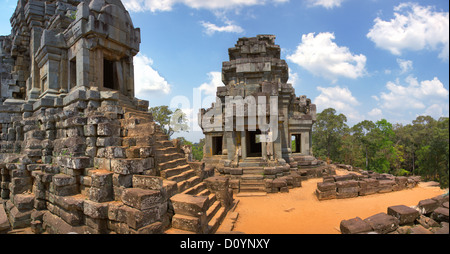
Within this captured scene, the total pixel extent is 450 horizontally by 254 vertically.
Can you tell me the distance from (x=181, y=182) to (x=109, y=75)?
509 cm

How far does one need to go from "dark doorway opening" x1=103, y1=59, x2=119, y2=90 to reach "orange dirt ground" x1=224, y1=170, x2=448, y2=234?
6.26 m

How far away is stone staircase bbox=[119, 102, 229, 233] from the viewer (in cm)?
409

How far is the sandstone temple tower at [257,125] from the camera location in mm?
10070

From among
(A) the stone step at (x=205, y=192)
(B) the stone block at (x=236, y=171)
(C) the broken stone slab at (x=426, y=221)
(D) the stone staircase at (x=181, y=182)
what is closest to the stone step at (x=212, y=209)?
(D) the stone staircase at (x=181, y=182)

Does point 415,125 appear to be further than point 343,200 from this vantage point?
Yes

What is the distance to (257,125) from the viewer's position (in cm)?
1006

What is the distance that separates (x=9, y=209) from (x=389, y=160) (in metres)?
29.2

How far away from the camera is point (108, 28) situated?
6.60 metres

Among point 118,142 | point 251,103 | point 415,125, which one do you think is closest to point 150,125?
point 118,142

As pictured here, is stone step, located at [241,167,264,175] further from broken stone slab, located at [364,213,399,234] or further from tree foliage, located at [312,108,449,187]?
tree foliage, located at [312,108,449,187]

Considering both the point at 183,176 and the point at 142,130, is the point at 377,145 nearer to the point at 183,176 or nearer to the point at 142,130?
the point at 183,176

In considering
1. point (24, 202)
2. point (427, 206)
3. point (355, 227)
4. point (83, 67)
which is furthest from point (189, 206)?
point (427, 206)

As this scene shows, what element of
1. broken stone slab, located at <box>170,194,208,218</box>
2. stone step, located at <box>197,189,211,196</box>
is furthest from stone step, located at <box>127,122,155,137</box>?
stone step, located at <box>197,189,211,196</box>
